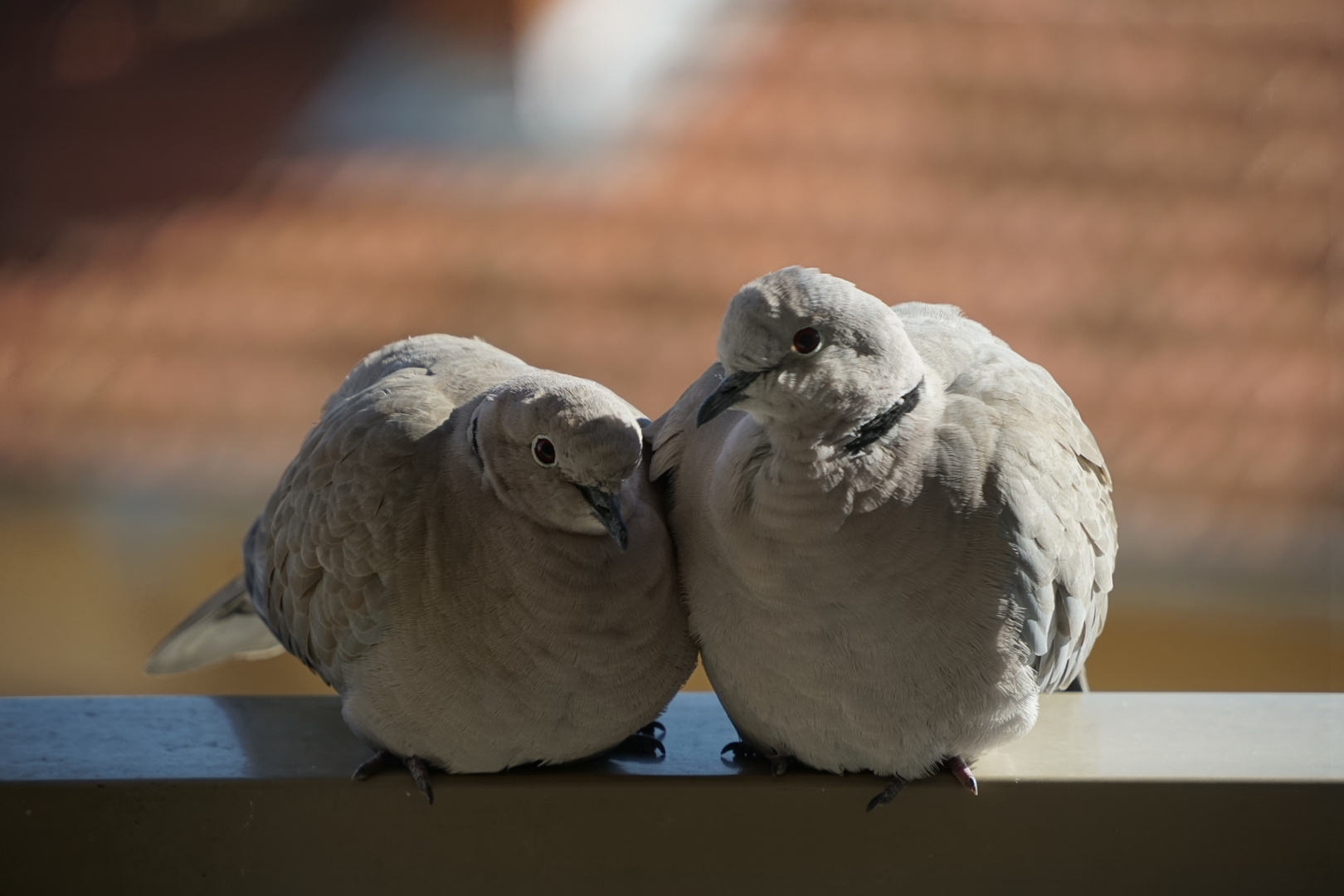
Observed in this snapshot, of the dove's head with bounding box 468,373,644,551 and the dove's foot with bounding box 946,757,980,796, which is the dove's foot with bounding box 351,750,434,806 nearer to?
the dove's head with bounding box 468,373,644,551

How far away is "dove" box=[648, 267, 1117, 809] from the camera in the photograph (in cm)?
146

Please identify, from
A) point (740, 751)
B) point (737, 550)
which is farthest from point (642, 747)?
point (737, 550)

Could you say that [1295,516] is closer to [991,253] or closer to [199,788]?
[991,253]

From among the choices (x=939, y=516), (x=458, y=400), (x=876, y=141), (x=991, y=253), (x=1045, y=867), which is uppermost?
(x=876, y=141)

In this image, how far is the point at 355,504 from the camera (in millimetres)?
1685

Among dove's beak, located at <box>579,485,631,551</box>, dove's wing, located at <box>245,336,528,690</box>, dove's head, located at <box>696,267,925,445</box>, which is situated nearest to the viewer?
dove's head, located at <box>696,267,925,445</box>

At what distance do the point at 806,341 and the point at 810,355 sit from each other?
0.06 ft

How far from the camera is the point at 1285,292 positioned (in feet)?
14.4

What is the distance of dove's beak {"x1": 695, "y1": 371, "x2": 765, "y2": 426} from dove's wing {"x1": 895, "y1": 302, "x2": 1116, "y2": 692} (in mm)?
270

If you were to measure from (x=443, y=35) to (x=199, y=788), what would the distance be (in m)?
3.29

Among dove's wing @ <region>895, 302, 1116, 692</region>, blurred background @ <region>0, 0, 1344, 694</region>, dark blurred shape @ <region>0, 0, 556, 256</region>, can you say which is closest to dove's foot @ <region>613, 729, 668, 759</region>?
dove's wing @ <region>895, 302, 1116, 692</region>

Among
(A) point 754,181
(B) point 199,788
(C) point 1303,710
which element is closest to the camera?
(B) point 199,788

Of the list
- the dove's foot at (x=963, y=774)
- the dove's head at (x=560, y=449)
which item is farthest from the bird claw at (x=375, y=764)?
the dove's foot at (x=963, y=774)

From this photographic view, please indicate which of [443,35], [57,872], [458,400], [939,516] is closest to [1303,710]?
[939,516]
